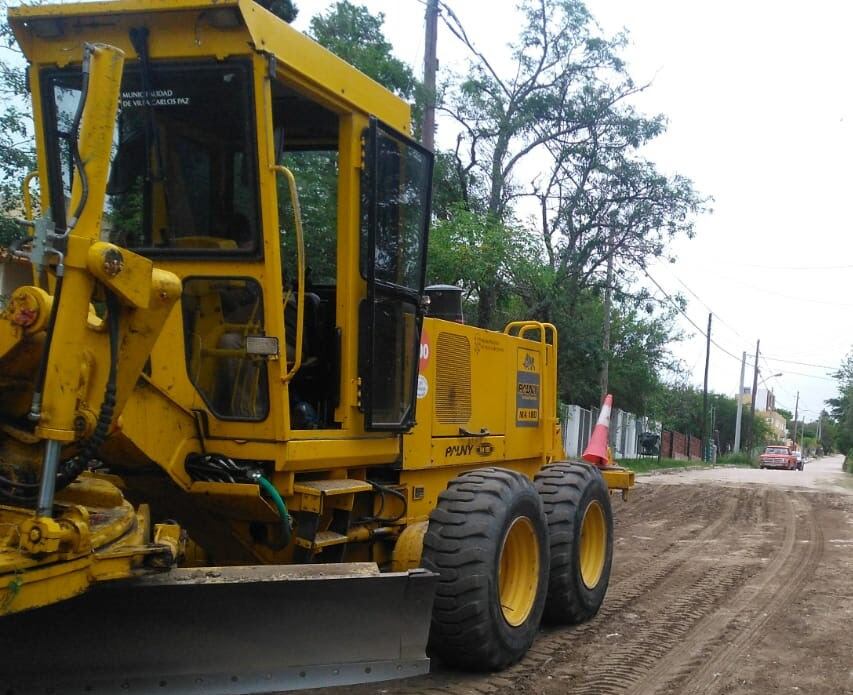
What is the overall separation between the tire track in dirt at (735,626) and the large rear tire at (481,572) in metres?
0.78

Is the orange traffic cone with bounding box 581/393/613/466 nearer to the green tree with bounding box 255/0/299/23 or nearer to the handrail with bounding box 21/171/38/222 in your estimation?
the green tree with bounding box 255/0/299/23

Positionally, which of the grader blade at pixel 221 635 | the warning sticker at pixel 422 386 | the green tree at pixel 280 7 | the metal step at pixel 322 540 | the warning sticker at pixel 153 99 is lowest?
the grader blade at pixel 221 635

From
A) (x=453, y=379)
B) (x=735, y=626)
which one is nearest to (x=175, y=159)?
(x=453, y=379)

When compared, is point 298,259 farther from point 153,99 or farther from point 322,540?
point 322,540

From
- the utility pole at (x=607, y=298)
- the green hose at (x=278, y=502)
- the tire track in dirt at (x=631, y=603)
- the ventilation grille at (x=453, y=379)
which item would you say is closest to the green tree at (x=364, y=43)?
the utility pole at (x=607, y=298)

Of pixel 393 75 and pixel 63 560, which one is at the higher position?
pixel 393 75

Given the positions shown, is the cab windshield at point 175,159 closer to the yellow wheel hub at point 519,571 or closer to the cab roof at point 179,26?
the cab roof at point 179,26

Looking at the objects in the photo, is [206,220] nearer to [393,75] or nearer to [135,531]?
[135,531]

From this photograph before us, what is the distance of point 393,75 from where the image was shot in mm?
17562

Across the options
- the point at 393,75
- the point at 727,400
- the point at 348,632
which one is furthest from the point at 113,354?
the point at 727,400

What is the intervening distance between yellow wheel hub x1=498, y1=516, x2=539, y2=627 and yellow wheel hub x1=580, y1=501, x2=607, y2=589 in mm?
1323

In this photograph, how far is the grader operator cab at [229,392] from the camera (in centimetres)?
336

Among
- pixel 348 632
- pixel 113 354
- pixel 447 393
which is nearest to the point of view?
pixel 113 354

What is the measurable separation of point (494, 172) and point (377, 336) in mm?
17118
